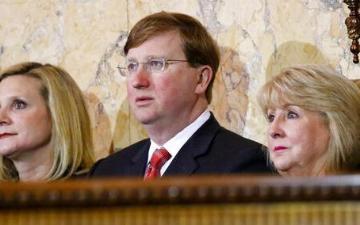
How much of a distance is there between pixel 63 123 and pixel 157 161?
1.95 feet

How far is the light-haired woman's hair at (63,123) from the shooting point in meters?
3.66

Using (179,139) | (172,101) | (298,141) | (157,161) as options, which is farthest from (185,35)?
(298,141)

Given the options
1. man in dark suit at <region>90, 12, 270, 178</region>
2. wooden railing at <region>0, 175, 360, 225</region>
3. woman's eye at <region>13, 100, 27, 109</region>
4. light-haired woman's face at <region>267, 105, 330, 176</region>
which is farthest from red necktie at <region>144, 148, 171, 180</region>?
wooden railing at <region>0, 175, 360, 225</region>

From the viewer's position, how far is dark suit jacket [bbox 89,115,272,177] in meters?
3.12

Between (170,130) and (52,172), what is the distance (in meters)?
0.59

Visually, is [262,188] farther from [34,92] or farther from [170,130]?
[34,92]

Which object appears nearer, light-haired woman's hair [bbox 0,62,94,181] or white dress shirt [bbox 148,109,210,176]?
white dress shirt [bbox 148,109,210,176]

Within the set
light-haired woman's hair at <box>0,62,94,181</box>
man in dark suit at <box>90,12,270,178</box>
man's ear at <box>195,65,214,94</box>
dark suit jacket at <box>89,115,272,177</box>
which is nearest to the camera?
dark suit jacket at <box>89,115,272,177</box>

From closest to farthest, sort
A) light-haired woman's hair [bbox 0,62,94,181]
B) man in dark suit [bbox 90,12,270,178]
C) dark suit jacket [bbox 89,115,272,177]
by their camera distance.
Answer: dark suit jacket [bbox 89,115,272,177] < man in dark suit [bbox 90,12,270,178] < light-haired woman's hair [bbox 0,62,94,181]

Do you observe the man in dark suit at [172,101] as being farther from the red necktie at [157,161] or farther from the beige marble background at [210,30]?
the beige marble background at [210,30]

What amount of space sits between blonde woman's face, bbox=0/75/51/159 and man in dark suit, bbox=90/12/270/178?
32 centimetres

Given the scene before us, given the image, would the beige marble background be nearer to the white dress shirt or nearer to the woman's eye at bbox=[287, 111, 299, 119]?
the white dress shirt

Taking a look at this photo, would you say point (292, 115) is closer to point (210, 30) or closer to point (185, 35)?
point (185, 35)

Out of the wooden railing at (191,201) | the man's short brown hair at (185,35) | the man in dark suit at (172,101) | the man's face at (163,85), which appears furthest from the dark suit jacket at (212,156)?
the wooden railing at (191,201)
